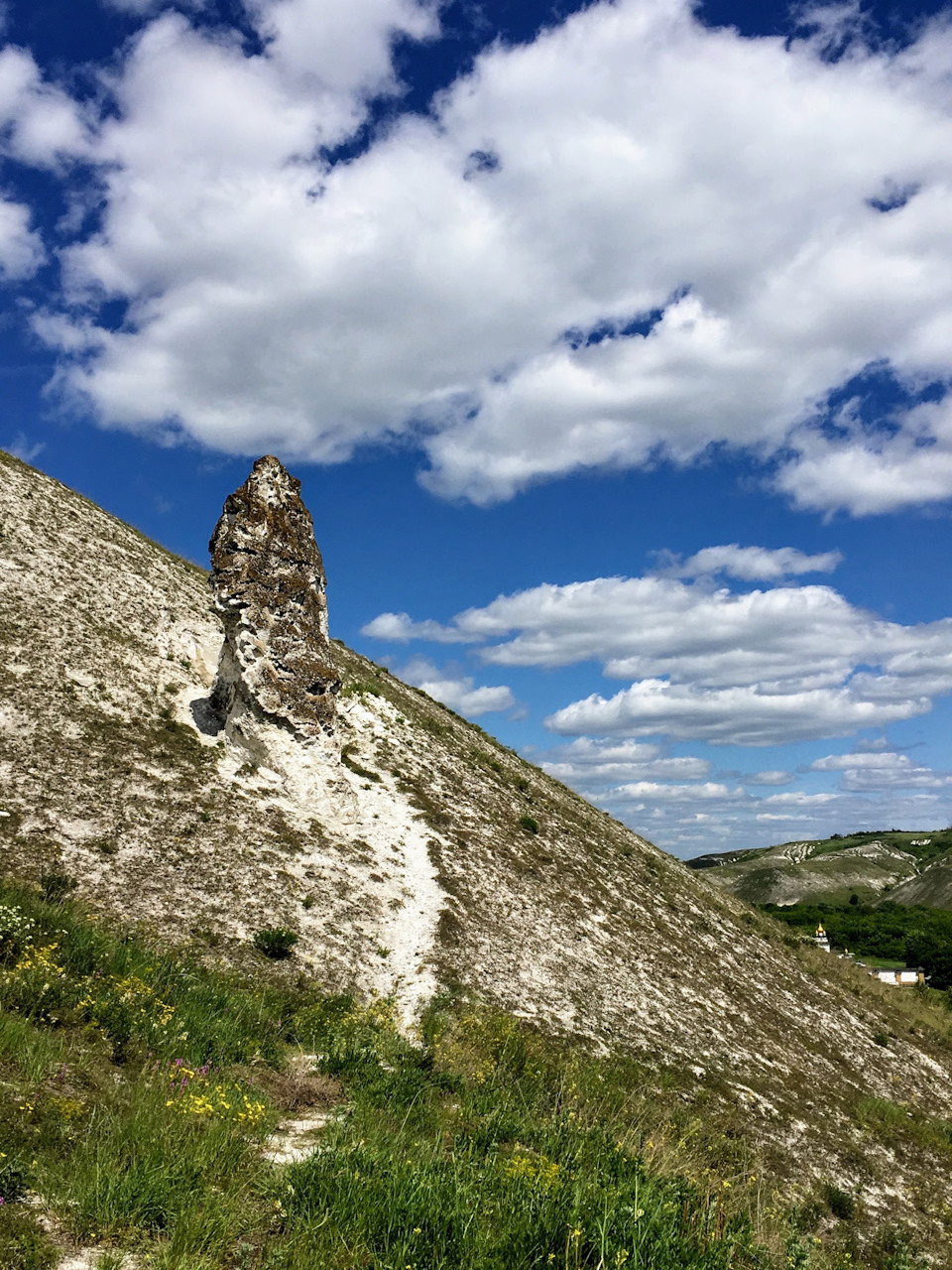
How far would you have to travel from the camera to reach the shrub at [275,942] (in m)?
18.4

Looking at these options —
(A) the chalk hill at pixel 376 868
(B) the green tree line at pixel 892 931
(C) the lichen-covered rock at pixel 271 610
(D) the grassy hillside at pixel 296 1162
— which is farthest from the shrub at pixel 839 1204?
(B) the green tree line at pixel 892 931

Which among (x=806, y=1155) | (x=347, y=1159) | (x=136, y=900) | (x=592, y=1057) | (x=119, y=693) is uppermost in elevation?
(x=119, y=693)

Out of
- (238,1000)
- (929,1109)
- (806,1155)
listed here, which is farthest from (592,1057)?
(929,1109)

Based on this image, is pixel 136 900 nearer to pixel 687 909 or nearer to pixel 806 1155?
pixel 806 1155

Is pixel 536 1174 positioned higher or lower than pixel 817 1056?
higher

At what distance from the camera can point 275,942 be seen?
18.5 metres

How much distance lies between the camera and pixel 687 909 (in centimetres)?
3475

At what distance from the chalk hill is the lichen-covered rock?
773 mm

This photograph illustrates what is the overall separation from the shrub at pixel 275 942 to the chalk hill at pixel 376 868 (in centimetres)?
33

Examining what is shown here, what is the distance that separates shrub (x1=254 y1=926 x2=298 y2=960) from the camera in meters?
18.4

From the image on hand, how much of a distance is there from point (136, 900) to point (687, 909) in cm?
2559

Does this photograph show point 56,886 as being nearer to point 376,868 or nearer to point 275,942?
point 275,942

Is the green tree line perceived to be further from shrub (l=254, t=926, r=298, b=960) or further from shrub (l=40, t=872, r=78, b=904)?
shrub (l=40, t=872, r=78, b=904)

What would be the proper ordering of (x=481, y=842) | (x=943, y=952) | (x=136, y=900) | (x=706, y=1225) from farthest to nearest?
(x=943, y=952), (x=481, y=842), (x=136, y=900), (x=706, y=1225)
